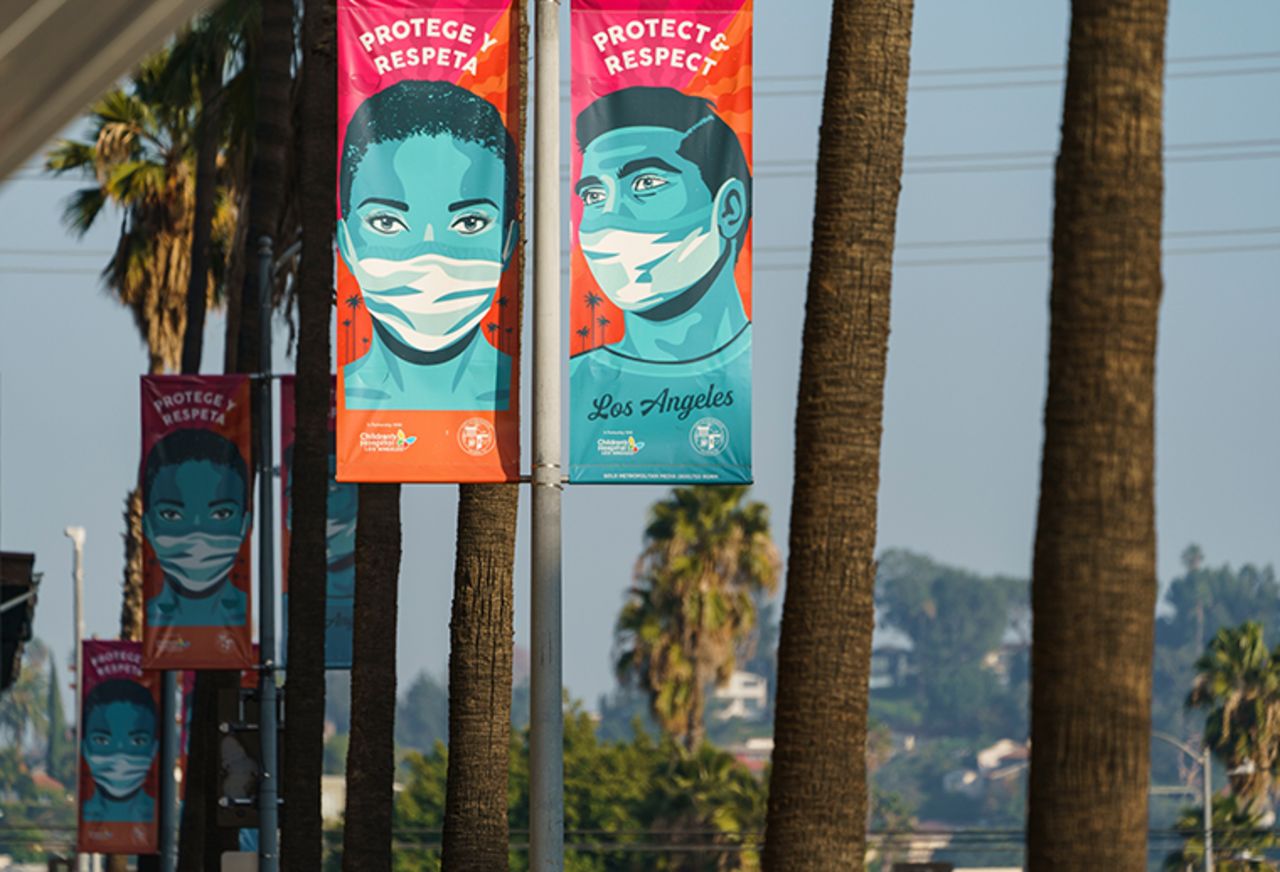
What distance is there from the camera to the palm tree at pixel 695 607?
2842 inches

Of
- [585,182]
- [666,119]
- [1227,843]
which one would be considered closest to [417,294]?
[585,182]

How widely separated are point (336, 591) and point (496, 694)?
417 inches

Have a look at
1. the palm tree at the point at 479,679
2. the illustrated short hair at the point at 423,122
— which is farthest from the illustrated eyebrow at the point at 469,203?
the palm tree at the point at 479,679

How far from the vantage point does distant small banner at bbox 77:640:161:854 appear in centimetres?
4025

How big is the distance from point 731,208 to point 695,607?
197 feet

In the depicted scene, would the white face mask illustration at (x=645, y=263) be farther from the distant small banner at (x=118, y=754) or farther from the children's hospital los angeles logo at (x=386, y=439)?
the distant small banner at (x=118, y=754)

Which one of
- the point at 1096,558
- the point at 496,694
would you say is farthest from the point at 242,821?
A: the point at 1096,558

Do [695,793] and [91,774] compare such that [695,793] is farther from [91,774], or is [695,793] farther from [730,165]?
[730,165]

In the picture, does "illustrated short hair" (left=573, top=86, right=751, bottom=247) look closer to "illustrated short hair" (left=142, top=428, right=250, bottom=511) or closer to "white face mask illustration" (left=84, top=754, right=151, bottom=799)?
"illustrated short hair" (left=142, top=428, right=250, bottom=511)

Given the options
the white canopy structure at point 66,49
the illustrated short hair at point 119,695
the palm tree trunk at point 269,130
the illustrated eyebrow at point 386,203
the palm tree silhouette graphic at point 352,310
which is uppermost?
the palm tree trunk at point 269,130

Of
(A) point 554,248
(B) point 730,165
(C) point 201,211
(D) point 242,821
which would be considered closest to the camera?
(B) point 730,165

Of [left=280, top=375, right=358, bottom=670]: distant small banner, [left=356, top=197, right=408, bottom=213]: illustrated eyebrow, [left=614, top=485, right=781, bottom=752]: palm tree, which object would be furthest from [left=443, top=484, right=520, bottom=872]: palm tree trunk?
[left=614, top=485, right=781, bottom=752]: palm tree

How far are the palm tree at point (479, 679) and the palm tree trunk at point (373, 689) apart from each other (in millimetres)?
4264

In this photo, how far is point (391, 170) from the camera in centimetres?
1337
